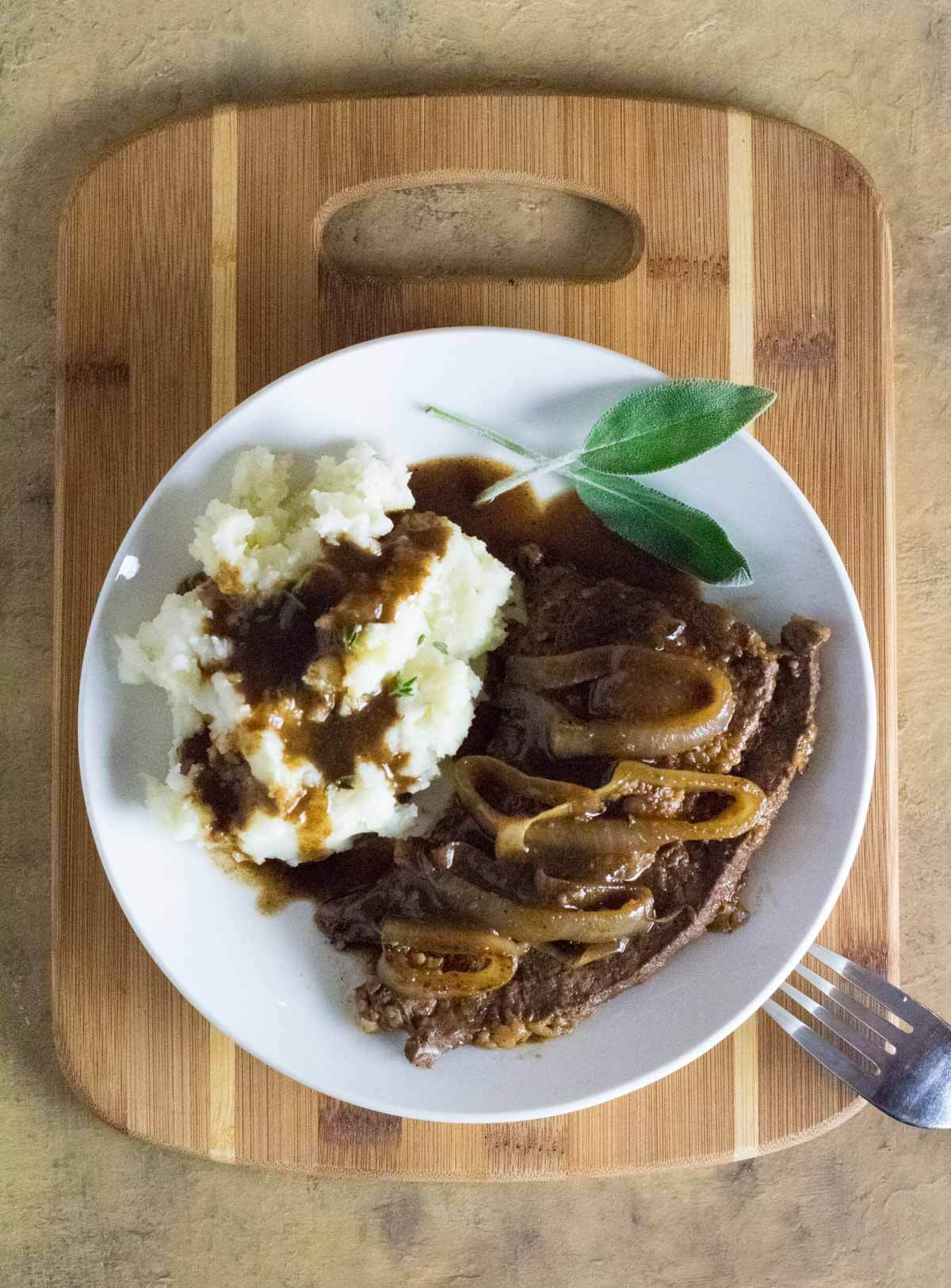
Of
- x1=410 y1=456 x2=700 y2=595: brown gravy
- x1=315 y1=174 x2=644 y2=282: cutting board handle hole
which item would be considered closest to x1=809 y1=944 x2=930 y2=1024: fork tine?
x1=410 y1=456 x2=700 y2=595: brown gravy

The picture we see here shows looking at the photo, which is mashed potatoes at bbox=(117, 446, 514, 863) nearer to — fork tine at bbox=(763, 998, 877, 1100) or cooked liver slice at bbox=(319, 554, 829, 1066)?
cooked liver slice at bbox=(319, 554, 829, 1066)

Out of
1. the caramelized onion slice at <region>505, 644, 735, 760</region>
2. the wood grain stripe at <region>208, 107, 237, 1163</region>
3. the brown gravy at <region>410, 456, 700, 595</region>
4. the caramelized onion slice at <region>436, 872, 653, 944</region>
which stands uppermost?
the wood grain stripe at <region>208, 107, 237, 1163</region>

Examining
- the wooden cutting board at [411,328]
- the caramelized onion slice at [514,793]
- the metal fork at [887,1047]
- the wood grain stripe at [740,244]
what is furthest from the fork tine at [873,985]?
the wood grain stripe at [740,244]

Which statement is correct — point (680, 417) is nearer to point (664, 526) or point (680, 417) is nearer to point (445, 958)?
point (664, 526)

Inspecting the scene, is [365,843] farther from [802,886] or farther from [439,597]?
[802,886]

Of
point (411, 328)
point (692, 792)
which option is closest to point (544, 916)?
point (692, 792)

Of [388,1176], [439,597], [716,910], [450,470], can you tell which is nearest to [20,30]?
[450,470]
